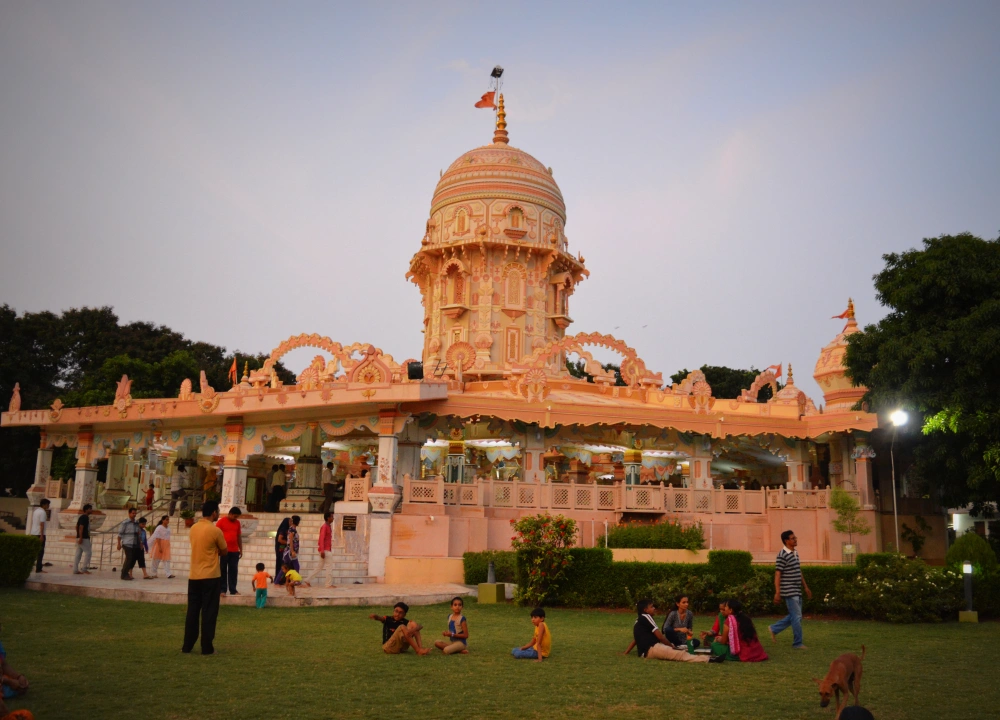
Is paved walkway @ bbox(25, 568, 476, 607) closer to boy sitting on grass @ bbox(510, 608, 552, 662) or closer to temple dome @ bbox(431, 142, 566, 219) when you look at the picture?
boy sitting on grass @ bbox(510, 608, 552, 662)

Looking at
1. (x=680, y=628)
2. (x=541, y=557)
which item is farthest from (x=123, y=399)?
(x=680, y=628)

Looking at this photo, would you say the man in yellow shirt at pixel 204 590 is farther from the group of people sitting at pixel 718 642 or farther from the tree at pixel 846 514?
the tree at pixel 846 514

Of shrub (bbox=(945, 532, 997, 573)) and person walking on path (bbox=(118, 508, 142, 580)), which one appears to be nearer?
shrub (bbox=(945, 532, 997, 573))

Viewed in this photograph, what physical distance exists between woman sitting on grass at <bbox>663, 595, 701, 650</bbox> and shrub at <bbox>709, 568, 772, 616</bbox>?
4543 mm

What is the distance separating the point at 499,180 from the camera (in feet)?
119

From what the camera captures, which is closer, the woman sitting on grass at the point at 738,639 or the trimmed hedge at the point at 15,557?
the woman sitting on grass at the point at 738,639

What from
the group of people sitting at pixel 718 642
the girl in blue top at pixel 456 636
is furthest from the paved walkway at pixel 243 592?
the group of people sitting at pixel 718 642

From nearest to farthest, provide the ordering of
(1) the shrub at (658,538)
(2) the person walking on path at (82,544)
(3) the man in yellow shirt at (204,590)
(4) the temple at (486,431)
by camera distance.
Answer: (3) the man in yellow shirt at (204,590) → (2) the person walking on path at (82,544) → (1) the shrub at (658,538) → (4) the temple at (486,431)

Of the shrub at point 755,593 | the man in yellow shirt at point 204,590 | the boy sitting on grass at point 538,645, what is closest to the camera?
the man in yellow shirt at point 204,590

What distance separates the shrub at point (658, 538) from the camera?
20.2 meters

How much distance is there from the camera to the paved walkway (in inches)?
621

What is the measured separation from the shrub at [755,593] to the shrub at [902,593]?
4.11 ft

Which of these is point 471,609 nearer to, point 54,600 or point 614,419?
point 54,600

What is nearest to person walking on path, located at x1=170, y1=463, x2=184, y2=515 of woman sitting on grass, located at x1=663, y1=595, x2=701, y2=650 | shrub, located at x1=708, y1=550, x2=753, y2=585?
shrub, located at x1=708, y1=550, x2=753, y2=585
